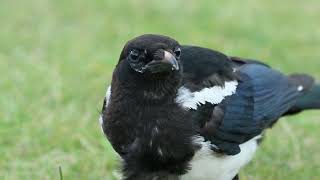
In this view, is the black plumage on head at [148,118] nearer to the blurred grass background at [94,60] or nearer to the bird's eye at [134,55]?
the bird's eye at [134,55]

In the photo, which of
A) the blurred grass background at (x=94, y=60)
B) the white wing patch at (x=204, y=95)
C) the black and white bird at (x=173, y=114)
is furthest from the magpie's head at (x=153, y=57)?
the blurred grass background at (x=94, y=60)

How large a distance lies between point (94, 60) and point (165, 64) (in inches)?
117

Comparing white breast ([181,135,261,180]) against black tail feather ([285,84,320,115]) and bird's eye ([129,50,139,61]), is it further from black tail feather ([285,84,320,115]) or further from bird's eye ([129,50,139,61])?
black tail feather ([285,84,320,115])

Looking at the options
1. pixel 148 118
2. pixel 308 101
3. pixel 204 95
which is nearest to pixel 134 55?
pixel 148 118

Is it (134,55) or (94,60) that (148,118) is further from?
(94,60)

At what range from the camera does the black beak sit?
3328 millimetres

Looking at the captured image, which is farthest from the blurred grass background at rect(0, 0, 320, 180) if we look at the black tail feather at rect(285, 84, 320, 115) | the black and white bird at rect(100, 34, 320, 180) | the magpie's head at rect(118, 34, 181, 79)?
the magpie's head at rect(118, 34, 181, 79)

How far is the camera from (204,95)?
369cm

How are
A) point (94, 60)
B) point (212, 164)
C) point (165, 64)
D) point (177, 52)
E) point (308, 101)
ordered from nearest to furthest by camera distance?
point (165, 64)
point (177, 52)
point (212, 164)
point (308, 101)
point (94, 60)

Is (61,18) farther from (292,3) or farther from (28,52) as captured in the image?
(292,3)

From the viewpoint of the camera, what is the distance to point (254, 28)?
7.49 m

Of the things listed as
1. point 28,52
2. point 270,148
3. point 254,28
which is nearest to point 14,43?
point 28,52

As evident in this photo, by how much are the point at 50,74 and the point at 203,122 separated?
2313mm

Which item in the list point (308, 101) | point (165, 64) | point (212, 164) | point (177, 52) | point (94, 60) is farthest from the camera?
point (94, 60)
